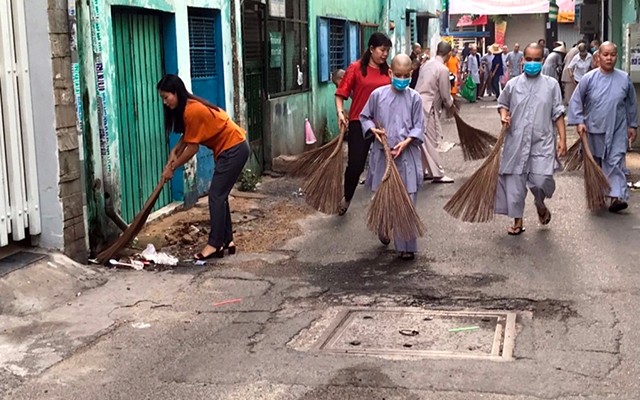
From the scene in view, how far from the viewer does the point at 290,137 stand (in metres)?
12.4

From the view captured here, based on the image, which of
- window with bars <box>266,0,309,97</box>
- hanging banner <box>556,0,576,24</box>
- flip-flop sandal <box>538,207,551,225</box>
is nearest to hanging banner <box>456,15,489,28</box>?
hanging banner <box>556,0,576,24</box>

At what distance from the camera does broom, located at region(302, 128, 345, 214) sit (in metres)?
7.75

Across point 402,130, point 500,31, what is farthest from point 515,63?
point 402,130

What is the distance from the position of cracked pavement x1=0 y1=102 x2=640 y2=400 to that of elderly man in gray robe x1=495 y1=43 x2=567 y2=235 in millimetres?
397

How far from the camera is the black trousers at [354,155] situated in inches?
334

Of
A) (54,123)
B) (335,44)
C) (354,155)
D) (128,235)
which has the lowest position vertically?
(128,235)

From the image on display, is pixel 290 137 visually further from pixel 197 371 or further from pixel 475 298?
pixel 197 371

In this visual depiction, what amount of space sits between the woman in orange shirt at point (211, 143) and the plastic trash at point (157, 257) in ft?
0.66

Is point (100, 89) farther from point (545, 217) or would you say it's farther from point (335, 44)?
point (335, 44)

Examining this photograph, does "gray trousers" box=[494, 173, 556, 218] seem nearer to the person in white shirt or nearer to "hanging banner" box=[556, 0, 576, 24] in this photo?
the person in white shirt

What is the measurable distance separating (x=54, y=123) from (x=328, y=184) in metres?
2.46

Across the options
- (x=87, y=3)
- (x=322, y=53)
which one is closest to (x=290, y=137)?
(x=322, y=53)

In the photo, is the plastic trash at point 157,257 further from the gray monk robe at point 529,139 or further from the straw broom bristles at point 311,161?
the gray monk robe at point 529,139

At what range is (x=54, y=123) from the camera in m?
6.33
